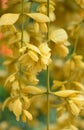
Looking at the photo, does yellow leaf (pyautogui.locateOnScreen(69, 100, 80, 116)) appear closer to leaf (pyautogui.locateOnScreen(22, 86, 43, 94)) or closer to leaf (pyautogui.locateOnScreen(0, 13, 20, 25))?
leaf (pyautogui.locateOnScreen(22, 86, 43, 94))

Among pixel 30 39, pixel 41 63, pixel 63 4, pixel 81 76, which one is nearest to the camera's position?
pixel 41 63

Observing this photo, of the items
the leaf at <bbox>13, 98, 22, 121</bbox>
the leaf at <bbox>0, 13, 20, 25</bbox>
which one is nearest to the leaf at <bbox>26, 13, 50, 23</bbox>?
the leaf at <bbox>0, 13, 20, 25</bbox>

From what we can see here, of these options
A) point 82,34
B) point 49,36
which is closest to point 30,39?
point 49,36

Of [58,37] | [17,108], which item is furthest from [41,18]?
[17,108]

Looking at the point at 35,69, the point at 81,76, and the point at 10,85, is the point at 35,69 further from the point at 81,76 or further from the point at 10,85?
the point at 81,76

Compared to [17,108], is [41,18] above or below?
above

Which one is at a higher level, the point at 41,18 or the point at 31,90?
the point at 41,18

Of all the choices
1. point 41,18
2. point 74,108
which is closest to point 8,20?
point 41,18

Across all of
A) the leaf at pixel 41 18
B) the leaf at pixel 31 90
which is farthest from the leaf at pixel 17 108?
the leaf at pixel 41 18

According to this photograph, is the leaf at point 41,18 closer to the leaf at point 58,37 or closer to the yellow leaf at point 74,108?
the leaf at point 58,37

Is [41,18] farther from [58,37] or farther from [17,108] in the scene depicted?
[17,108]

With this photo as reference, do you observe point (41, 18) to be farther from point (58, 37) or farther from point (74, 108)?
point (74, 108)
